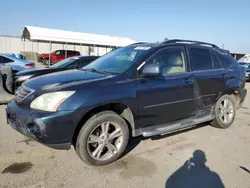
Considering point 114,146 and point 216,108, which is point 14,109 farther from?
point 216,108

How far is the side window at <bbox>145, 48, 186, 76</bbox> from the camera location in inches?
160

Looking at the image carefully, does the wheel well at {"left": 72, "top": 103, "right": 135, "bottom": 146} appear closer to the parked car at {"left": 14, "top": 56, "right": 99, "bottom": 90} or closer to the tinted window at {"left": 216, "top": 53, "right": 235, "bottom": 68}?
the tinted window at {"left": 216, "top": 53, "right": 235, "bottom": 68}

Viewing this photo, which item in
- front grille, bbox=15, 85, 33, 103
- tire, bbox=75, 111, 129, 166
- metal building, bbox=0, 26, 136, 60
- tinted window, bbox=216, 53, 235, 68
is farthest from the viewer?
metal building, bbox=0, 26, 136, 60

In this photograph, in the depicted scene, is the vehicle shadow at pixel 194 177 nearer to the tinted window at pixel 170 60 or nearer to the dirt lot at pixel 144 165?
the dirt lot at pixel 144 165

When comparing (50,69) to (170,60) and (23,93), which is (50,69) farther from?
(170,60)

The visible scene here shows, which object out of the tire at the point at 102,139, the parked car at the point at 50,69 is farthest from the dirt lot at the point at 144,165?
→ the parked car at the point at 50,69

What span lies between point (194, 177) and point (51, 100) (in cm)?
214

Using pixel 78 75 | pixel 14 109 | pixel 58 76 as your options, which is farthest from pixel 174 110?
pixel 14 109

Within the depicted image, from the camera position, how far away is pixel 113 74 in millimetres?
3668

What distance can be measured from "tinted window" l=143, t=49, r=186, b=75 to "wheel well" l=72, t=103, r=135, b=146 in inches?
36.9

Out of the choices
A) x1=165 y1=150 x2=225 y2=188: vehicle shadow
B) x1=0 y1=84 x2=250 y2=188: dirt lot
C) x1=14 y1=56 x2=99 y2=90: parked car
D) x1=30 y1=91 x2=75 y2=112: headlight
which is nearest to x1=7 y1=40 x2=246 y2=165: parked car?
x1=30 y1=91 x2=75 y2=112: headlight

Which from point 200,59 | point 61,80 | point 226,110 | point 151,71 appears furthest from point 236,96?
point 61,80

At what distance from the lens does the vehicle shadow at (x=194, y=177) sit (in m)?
2.98

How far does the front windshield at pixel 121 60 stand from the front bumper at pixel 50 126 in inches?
46.1
